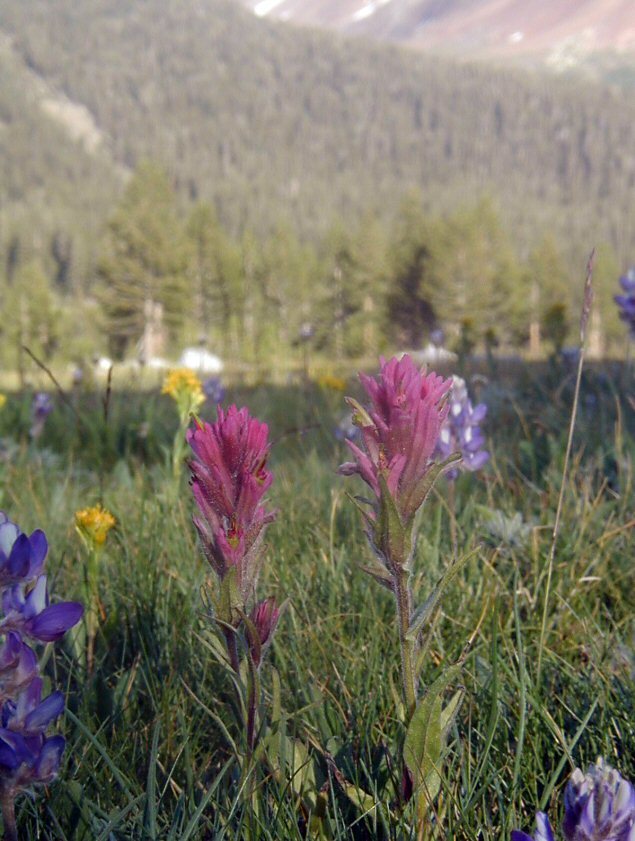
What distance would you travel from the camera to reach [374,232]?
53.8 meters

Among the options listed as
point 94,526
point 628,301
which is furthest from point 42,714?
point 628,301

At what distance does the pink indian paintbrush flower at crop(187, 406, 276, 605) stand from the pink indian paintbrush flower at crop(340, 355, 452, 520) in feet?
0.36

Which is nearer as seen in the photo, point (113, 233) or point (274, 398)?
point (274, 398)

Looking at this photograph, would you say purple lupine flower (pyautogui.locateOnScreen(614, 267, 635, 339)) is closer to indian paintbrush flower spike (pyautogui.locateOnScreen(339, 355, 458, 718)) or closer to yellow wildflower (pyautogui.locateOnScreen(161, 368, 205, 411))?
yellow wildflower (pyautogui.locateOnScreen(161, 368, 205, 411))

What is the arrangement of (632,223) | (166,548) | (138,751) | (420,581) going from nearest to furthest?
(138,751) → (420,581) → (166,548) → (632,223)

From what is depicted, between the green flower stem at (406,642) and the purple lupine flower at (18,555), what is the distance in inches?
15.2

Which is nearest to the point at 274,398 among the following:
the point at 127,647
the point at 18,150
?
the point at 127,647

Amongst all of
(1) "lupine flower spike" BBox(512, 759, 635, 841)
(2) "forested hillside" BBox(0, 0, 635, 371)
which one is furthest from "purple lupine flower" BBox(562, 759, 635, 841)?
(2) "forested hillside" BBox(0, 0, 635, 371)

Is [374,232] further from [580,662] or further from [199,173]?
[199,173]

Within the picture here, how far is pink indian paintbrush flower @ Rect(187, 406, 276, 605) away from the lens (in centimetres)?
86

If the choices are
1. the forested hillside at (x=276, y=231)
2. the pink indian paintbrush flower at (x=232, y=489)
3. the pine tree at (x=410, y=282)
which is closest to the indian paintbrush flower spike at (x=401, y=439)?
the pink indian paintbrush flower at (x=232, y=489)

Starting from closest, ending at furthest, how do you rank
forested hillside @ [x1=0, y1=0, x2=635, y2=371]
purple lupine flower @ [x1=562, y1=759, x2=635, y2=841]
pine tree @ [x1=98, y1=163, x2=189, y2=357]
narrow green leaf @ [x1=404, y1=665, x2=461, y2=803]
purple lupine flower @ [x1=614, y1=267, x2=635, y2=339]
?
purple lupine flower @ [x1=562, y1=759, x2=635, y2=841] < narrow green leaf @ [x1=404, y1=665, x2=461, y2=803] < purple lupine flower @ [x1=614, y1=267, x2=635, y2=339] < pine tree @ [x1=98, y1=163, x2=189, y2=357] < forested hillside @ [x1=0, y1=0, x2=635, y2=371]

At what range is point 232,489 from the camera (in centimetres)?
89

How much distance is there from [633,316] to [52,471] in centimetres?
240
